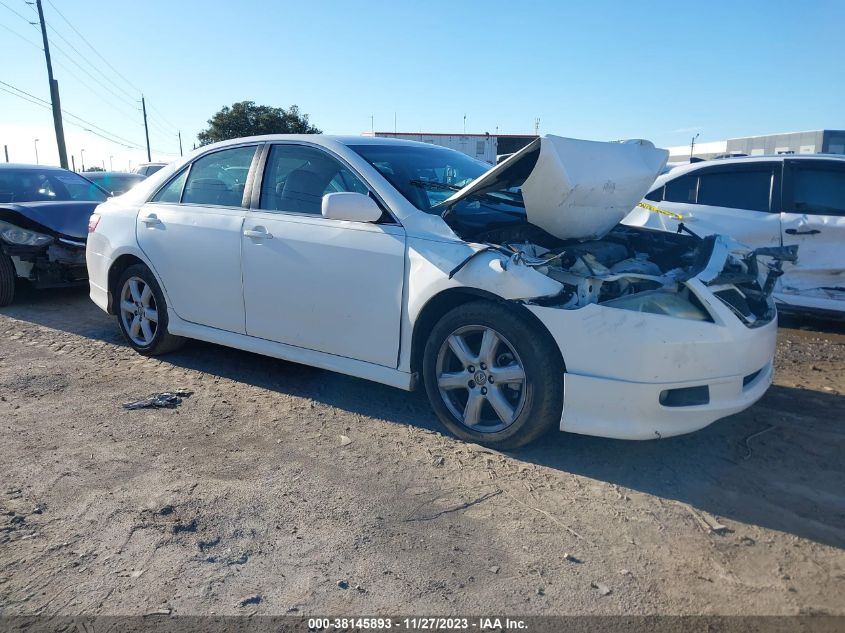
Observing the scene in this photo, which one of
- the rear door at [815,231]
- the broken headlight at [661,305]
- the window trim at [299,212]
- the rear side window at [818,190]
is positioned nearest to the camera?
the broken headlight at [661,305]

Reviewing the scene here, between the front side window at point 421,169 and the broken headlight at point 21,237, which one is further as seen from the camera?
the broken headlight at point 21,237

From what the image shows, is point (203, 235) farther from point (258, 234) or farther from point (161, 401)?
point (161, 401)

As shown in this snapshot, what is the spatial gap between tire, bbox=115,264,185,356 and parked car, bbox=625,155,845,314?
429 cm

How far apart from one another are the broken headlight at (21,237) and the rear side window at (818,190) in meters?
7.53

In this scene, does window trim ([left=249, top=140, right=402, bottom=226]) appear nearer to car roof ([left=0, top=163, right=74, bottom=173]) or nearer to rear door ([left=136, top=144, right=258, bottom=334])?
rear door ([left=136, top=144, right=258, bottom=334])

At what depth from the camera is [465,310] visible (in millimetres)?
3557

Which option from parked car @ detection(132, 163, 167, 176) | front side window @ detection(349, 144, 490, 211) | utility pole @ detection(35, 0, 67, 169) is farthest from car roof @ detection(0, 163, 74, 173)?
utility pole @ detection(35, 0, 67, 169)

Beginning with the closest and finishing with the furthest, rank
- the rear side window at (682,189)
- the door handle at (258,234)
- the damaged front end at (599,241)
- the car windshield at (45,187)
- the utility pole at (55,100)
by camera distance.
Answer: the damaged front end at (599,241), the door handle at (258,234), the rear side window at (682,189), the car windshield at (45,187), the utility pole at (55,100)

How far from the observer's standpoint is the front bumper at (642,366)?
3189mm

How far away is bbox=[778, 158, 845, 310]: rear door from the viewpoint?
603 centimetres

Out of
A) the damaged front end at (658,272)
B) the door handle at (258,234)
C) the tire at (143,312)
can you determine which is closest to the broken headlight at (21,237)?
the tire at (143,312)

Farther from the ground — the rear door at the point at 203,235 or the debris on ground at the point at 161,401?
the rear door at the point at 203,235

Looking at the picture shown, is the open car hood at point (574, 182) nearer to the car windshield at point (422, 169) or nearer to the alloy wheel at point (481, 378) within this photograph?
the car windshield at point (422, 169)

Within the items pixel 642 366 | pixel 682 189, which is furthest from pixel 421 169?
pixel 682 189
